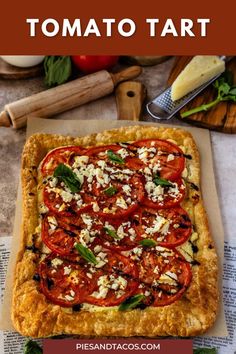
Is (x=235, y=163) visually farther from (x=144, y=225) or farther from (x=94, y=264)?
(x=94, y=264)

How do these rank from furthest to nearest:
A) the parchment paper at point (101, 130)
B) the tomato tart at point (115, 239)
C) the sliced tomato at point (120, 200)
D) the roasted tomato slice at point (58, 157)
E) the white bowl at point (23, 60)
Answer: the white bowl at point (23, 60) → the roasted tomato slice at point (58, 157) → the sliced tomato at point (120, 200) → the parchment paper at point (101, 130) → the tomato tart at point (115, 239)

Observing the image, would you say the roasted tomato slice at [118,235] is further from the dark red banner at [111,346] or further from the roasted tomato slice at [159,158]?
the dark red banner at [111,346]

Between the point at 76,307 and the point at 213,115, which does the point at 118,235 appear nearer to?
the point at 76,307

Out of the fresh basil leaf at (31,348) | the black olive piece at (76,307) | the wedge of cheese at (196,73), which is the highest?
the wedge of cheese at (196,73)

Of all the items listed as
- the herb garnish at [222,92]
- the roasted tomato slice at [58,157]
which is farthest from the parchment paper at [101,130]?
the roasted tomato slice at [58,157]

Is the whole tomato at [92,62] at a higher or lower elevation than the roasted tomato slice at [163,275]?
higher

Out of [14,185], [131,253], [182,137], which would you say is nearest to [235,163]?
[182,137]
